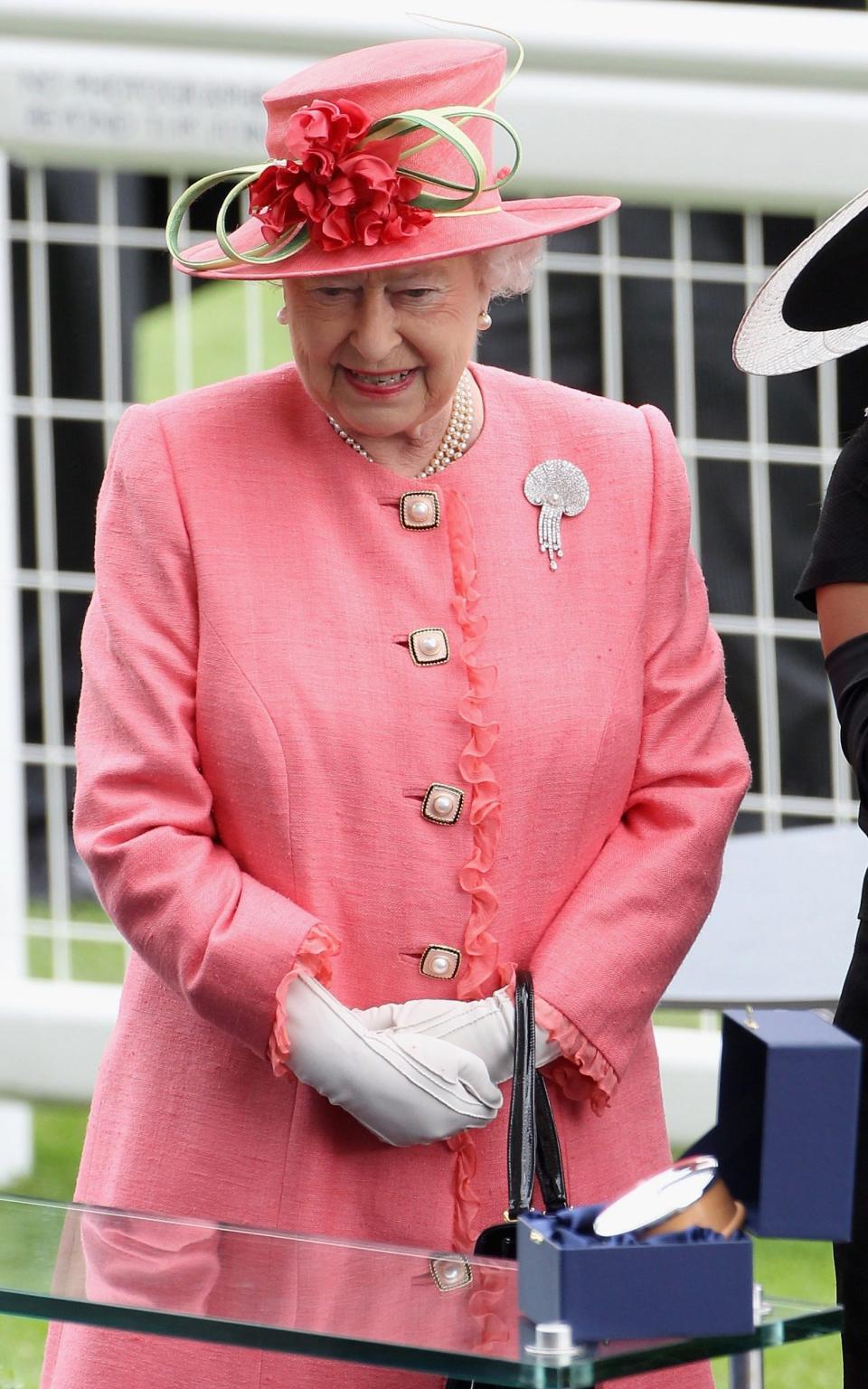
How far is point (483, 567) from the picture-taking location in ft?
7.92

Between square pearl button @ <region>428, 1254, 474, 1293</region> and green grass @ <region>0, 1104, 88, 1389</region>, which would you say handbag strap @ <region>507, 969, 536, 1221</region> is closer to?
square pearl button @ <region>428, 1254, 474, 1293</region>

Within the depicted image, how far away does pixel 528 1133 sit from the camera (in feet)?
7.25

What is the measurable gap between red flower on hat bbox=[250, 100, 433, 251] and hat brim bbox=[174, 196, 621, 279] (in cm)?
1

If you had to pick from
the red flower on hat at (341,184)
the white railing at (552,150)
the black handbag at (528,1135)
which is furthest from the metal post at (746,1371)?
the white railing at (552,150)

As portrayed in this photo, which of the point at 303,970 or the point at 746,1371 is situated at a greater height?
the point at 303,970

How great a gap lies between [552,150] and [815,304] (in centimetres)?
212

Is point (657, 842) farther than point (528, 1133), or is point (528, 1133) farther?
point (657, 842)

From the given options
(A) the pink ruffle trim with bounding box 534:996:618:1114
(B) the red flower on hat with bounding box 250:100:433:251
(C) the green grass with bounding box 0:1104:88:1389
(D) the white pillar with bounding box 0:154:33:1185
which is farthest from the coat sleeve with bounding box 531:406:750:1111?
(D) the white pillar with bounding box 0:154:33:1185

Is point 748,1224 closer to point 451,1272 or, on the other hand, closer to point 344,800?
point 451,1272

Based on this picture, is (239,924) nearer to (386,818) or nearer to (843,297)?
(386,818)

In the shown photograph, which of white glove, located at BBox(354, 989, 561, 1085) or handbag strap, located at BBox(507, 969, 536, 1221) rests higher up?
white glove, located at BBox(354, 989, 561, 1085)

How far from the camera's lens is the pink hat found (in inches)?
86.5

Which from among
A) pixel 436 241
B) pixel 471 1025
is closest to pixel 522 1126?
pixel 471 1025

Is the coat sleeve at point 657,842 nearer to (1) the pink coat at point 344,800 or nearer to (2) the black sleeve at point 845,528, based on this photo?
(1) the pink coat at point 344,800
